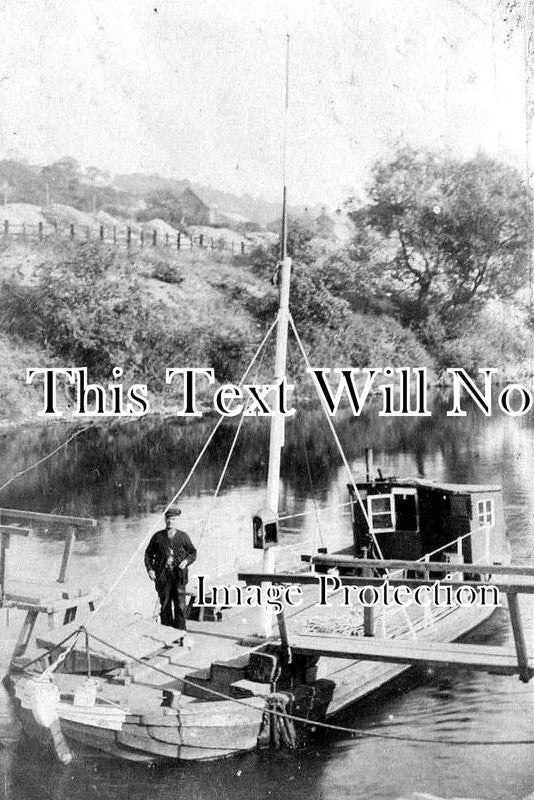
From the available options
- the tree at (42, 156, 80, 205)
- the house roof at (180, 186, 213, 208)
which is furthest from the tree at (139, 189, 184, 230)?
the tree at (42, 156, 80, 205)

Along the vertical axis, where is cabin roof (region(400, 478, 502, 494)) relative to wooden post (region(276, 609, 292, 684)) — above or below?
above

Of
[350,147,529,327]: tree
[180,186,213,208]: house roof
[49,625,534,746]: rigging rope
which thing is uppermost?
[180,186,213,208]: house roof

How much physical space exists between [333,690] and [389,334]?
29.9ft

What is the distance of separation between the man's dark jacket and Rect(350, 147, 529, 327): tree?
307 inches

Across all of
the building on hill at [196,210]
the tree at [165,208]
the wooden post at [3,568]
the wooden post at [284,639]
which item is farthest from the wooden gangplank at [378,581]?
the tree at [165,208]

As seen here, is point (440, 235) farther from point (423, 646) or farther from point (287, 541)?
point (423, 646)

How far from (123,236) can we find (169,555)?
Result: 74.0 feet

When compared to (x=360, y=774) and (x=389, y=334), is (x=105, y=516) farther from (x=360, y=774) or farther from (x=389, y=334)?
(x=360, y=774)

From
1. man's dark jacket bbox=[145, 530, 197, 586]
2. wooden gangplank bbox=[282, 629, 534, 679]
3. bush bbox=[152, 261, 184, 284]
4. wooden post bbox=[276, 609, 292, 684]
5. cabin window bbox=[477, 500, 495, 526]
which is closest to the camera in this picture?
wooden gangplank bbox=[282, 629, 534, 679]

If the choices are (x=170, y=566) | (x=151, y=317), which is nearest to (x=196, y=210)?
(x=151, y=317)

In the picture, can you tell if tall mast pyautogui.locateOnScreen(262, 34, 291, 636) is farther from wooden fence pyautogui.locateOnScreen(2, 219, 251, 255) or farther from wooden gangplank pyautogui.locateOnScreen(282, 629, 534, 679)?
wooden fence pyautogui.locateOnScreen(2, 219, 251, 255)

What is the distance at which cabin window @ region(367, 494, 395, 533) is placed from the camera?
13961mm

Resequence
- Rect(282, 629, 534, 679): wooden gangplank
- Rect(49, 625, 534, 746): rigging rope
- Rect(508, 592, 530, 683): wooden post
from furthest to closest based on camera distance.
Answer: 1. Rect(49, 625, 534, 746): rigging rope
2. Rect(282, 629, 534, 679): wooden gangplank
3. Rect(508, 592, 530, 683): wooden post

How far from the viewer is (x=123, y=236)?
31.8m
